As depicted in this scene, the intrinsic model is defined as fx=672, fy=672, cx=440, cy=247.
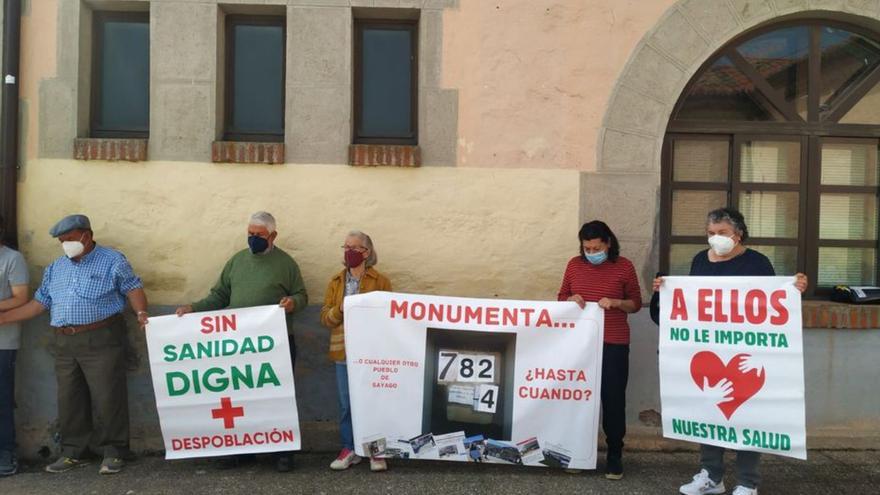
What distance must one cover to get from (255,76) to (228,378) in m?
2.37

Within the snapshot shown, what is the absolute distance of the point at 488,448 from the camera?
449 cm

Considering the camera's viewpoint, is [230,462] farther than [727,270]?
Yes

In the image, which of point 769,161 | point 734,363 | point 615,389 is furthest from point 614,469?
point 769,161

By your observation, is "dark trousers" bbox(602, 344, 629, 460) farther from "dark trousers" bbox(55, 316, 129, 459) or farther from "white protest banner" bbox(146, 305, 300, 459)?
"dark trousers" bbox(55, 316, 129, 459)

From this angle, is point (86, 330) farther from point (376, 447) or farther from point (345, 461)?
point (376, 447)

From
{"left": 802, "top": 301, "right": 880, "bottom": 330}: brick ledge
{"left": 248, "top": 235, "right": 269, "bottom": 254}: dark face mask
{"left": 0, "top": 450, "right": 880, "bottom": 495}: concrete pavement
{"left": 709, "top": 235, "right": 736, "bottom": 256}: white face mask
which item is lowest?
{"left": 0, "top": 450, "right": 880, "bottom": 495}: concrete pavement

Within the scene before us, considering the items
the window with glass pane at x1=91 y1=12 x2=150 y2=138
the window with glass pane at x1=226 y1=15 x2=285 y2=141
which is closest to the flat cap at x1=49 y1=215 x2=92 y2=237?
the window with glass pane at x1=91 y1=12 x2=150 y2=138

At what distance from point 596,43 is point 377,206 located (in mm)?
2073

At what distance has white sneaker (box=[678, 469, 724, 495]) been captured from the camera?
168 inches

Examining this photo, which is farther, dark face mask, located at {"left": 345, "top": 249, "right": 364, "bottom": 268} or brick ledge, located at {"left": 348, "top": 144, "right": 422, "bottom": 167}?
brick ledge, located at {"left": 348, "top": 144, "right": 422, "bottom": 167}

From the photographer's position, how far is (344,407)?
4.69 metres

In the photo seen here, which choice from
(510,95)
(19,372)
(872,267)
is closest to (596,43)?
(510,95)

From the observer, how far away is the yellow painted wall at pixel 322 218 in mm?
5055

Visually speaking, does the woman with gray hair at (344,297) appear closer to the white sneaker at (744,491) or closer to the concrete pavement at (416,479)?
the concrete pavement at (416,479)
